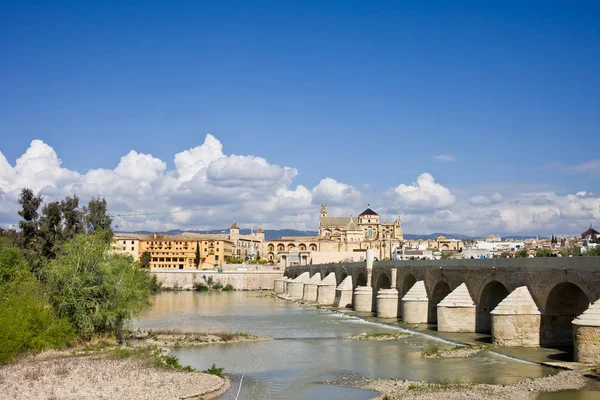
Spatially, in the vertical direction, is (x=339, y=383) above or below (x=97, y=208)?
below

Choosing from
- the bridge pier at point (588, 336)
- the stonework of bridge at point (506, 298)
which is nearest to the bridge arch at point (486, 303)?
the stonework of bridge at point (506, 298)

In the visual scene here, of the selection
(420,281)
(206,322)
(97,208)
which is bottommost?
(206,322)

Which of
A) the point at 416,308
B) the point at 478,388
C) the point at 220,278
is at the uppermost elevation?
the point at 416,308

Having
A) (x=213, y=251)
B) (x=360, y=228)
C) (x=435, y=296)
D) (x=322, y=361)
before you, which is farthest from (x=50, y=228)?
(x=360, y=228)

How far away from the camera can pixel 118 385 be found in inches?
810

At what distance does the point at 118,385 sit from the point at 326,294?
46.6 m

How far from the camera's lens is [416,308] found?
132ft

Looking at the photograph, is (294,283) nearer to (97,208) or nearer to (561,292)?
(97,208)

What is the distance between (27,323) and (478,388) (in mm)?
16564

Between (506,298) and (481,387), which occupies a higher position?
(506,298)

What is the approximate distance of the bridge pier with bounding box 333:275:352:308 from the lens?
59500mm

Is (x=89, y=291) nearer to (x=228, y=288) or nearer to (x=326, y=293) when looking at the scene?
(x=326, y=293)

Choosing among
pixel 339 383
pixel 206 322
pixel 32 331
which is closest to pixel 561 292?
pixel 339 383

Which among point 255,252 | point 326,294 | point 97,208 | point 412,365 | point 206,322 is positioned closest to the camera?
point 412,365
